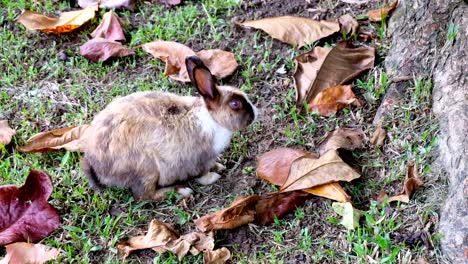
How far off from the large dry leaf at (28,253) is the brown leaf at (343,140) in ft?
5.60

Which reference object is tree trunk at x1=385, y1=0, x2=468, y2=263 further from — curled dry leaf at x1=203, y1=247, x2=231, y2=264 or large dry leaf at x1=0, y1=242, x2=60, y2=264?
large dry leaf at x1=0, y1=242, x2=60, y2=264

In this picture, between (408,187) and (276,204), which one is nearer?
(408,187)

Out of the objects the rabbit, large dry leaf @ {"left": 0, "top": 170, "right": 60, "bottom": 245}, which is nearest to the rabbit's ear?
the rabbit

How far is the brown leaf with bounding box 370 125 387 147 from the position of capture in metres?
4.38

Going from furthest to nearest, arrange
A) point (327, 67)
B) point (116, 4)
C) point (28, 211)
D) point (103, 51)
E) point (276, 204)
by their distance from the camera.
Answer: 1. point (116, 4)
2. point (103, 51)
3. point (327, 67)
4. point (28, 211)
5. point (276, 204)

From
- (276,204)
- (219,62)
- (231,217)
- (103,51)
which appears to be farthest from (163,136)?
(103,51)

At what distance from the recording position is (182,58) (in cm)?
518

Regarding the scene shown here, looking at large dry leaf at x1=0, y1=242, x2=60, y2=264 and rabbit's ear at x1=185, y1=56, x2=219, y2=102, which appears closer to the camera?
large dry leaf at x1=0, y1=242, x2=60, y2=264

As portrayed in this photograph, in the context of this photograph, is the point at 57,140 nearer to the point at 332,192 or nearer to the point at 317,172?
the point at 317,172

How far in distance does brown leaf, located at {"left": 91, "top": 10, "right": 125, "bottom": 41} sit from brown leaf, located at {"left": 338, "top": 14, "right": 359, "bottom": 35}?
5.42 feet

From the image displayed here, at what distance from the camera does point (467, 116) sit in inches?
157

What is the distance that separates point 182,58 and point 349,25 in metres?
1.23

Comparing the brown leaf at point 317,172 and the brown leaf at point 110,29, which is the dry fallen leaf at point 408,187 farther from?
the brown leaf at point 110,29

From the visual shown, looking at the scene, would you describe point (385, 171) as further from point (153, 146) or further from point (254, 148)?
point (153, 146)
